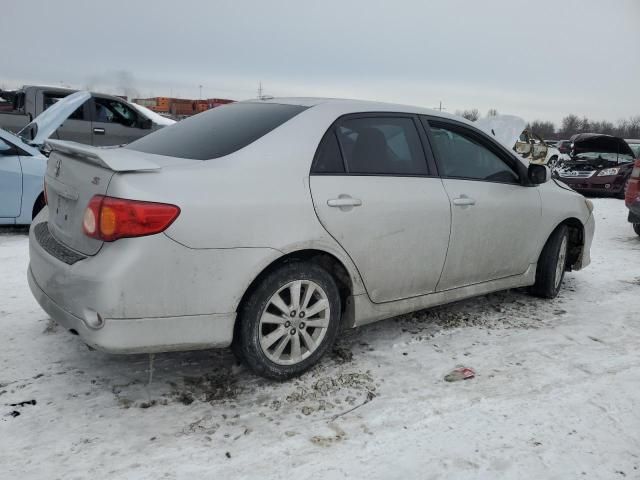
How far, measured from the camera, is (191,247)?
260 cm

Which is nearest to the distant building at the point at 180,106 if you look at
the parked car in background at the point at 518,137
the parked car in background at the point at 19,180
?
the parked car in background at the point at 518,137

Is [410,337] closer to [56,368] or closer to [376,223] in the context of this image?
[376,223]

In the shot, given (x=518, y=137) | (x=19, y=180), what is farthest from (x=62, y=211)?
(x=518, y=137)

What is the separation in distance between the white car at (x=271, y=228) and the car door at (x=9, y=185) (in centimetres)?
362

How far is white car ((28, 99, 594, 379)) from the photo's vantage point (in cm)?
256

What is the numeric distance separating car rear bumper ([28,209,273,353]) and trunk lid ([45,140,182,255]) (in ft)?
0.36

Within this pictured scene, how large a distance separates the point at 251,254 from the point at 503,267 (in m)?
2.27

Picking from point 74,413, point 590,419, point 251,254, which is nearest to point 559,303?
point 590,419

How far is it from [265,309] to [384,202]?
0.96m

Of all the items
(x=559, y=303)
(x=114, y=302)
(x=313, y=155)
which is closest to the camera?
(x=114, y=302)

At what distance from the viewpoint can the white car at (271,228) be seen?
2559mm

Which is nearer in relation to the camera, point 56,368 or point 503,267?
point 56,368

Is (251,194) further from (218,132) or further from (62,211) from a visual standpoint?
(62,211)

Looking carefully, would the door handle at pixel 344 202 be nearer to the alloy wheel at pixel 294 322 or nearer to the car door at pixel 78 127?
the alloy wheel at pixel 294 322
